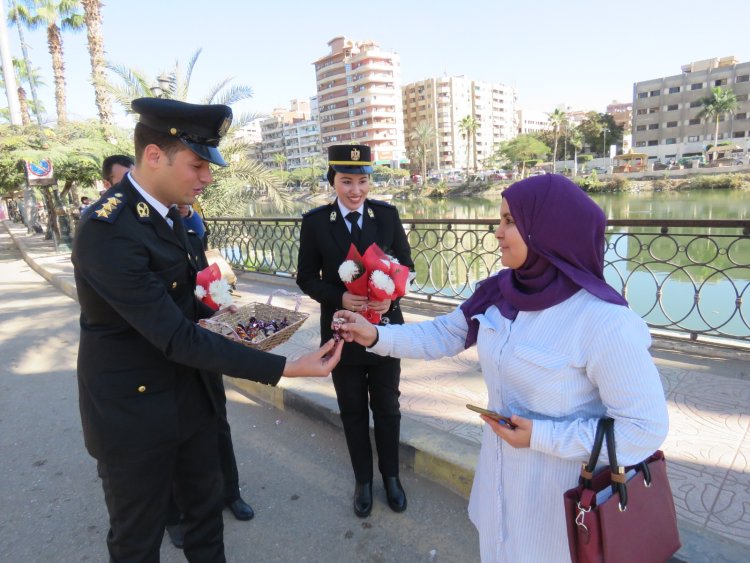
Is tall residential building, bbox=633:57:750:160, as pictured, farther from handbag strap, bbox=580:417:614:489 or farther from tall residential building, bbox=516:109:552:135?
handbag strap, bbox=580:417:614:489

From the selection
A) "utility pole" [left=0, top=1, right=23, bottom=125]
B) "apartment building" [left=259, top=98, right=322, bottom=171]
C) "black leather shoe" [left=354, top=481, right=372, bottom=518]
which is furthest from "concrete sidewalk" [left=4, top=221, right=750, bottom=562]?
"apartment building" [left=259, top=98, right=322, bottom=171]

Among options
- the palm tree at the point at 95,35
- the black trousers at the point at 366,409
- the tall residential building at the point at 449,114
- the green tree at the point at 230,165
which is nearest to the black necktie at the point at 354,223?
the black trousers at the point at 366,409

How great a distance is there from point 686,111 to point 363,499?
280 ft

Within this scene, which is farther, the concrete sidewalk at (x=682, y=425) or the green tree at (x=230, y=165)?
the green tree at (x=230, y=165)

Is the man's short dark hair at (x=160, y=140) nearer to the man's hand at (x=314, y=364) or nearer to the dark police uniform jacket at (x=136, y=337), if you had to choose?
the dark police uniform jacket at (x=136, y=337)

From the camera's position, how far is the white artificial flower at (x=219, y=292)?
1.84 m

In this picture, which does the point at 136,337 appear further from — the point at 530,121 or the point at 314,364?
the point at 530,121

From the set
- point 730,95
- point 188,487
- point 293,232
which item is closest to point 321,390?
point 188,487

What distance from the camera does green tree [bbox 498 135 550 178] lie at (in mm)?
72188

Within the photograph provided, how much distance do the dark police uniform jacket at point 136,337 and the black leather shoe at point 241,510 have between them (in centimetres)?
100

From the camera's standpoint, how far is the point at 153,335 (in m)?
1.51

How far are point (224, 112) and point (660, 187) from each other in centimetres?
5330

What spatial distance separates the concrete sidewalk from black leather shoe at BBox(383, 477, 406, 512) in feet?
0.90

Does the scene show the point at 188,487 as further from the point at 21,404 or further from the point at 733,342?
the point at 733,342
